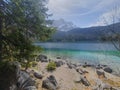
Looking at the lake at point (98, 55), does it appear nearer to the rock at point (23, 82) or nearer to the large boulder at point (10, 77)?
the rock at point (23, 82)

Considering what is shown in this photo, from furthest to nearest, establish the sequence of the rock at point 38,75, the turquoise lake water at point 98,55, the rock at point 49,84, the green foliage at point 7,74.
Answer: the rock at point 38,75 → the rock at point 49,84 → the turquoise lake water at point 98,55 → the green foliage at point 7,74

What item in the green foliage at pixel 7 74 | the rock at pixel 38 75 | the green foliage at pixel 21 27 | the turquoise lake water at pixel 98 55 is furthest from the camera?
the rock at pixel 38 75

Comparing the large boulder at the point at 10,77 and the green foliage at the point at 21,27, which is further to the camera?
the green foliage at the point at 21,27

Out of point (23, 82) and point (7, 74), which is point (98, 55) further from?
point (7, 74)

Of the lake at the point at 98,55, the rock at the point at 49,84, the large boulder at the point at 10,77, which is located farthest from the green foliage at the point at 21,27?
the lake at the point at 98,55

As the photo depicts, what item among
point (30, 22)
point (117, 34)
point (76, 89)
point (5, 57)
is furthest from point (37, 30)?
point (117, 34)

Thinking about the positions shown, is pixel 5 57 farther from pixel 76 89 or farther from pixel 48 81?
pixel 76 89

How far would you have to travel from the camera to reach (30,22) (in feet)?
48.5

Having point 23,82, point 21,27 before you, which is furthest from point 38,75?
point 21,27

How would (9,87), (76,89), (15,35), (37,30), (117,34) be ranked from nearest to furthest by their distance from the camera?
(117,34) < (9,87) < (15,35) < (37,30) < (76,89)

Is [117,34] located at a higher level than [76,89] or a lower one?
higher

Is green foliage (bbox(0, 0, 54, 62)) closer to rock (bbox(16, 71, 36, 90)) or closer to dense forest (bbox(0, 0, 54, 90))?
dense forest (bbox(0, 0, 54, 90))

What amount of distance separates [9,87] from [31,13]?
4710 mm

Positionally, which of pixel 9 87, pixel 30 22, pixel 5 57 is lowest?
pixel 9 87
